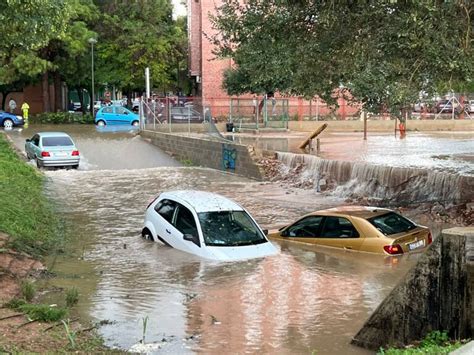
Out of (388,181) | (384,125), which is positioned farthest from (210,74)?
(388,181)

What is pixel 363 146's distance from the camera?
1272 inches

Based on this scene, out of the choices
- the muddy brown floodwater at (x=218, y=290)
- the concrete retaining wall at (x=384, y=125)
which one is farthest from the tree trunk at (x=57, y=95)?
the muddy brown floodwater at (x=218, y=290)

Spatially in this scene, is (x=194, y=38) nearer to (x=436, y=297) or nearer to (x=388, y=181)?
(x=388, y=181)

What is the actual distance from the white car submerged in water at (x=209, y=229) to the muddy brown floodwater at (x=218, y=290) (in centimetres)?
29

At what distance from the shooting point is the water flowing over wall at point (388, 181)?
19.4 m

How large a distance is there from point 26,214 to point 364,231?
28.8 ft

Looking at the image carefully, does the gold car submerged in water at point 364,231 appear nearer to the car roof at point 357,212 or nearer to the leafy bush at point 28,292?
the car roof at point 357,212

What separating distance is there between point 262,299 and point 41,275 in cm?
425

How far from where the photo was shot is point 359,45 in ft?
39.0

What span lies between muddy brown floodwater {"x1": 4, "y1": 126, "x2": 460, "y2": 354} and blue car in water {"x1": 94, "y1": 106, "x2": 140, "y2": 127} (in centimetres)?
2801

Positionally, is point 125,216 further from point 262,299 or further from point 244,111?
point 244,111

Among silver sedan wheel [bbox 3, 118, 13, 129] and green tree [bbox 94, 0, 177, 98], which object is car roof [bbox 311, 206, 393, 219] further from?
green tree [bbox 94, 0, 177, 98]

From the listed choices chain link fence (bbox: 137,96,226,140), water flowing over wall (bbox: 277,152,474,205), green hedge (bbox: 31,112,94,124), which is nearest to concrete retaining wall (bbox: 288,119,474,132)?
chain link fence (bbox: 137,96,226,140)

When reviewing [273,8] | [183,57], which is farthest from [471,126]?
[273,8]
